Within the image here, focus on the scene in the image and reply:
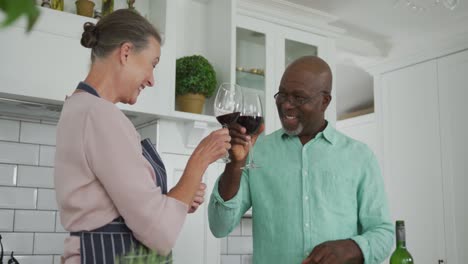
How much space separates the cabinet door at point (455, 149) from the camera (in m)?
3.46

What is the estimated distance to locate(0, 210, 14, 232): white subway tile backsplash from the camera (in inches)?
88.4

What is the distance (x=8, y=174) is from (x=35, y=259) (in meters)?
0.40

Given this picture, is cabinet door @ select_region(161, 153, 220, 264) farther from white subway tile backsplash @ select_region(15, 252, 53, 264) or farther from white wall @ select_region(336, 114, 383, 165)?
white wall @ select_region(336, 114, 383, 165)

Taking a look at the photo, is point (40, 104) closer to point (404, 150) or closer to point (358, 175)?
point (358, 175)

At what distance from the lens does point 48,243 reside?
233cm

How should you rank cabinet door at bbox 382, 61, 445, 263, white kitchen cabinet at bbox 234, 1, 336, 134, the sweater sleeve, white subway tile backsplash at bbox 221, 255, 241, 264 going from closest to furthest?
the sweater sleeve → white subway tile backsplash at bbox 221, 255, 241, 264 → white kitchen cabinet at bbox 234, 1, 336, 134 → cabinet door at bbox 382, 61, 445, 263

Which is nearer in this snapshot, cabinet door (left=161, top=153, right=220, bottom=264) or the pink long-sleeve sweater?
the pink long-sleeve sweater

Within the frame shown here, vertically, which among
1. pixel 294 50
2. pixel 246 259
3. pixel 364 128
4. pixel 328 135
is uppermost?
pixel 294 50

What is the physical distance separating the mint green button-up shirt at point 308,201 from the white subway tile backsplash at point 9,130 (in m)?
1.25

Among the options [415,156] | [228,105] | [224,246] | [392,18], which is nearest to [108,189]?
[228,105]

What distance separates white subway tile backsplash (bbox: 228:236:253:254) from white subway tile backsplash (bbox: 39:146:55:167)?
3.57 ft

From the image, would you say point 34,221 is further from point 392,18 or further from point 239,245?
point 392,18

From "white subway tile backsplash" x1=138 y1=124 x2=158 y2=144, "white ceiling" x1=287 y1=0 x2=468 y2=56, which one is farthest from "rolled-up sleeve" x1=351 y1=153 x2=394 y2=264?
"white ceiling" x1=287 y1=0 x2=468 y2=56

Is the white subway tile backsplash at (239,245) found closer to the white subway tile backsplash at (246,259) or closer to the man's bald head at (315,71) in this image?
the white subway tile backsplash at (246,259)
